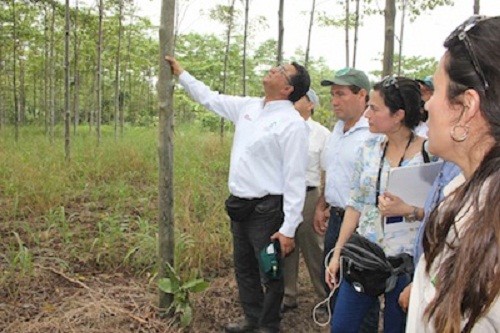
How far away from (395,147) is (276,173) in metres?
0.81

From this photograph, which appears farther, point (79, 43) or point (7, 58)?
point (7, 58)

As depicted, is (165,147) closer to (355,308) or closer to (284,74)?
(284,74)

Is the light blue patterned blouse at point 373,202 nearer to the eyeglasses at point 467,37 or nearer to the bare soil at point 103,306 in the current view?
the eyeglasses at point 467,37

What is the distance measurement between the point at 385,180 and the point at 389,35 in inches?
83.9

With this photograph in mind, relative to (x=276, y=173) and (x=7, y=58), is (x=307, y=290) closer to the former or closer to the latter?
(x=276, y=173)

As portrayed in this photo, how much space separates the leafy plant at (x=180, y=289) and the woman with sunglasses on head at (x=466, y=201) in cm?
191

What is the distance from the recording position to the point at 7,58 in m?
15.8

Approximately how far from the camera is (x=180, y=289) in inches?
108

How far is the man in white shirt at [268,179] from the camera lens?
105 inches

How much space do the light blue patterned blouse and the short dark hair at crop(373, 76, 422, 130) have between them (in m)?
0.17

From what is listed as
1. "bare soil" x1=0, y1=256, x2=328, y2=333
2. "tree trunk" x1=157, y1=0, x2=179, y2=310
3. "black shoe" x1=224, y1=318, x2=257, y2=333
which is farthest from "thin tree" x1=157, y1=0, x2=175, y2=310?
"black shoe" x1=224, y1=318, x2=257, y2=333

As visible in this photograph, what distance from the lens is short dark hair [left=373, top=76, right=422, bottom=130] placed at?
82.2 inches

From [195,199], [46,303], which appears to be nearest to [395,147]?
[46,303]

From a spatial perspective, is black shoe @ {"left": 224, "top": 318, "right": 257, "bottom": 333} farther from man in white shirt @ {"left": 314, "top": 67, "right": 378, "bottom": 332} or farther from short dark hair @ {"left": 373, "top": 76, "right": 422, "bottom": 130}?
short dark hair @ {"left": 373, "top": 76, "right": 422, "bottom": 130}
